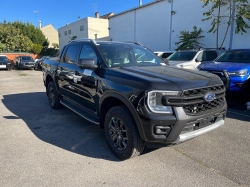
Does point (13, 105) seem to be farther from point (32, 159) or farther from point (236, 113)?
point (236, 113)

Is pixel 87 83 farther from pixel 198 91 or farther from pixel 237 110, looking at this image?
pixel 237 110

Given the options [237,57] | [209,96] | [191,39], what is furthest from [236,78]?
[191,39]

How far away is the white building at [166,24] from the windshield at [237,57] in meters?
6.53

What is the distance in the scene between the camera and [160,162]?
9.73 feet

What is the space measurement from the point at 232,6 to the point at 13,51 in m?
29.2

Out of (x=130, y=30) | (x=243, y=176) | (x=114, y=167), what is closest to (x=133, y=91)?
(x=114, y=167)

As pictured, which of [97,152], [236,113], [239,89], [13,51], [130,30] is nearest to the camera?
[97,152]

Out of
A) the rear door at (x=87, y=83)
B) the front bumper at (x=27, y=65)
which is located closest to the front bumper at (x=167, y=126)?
the rear door at (x=87, y=83)

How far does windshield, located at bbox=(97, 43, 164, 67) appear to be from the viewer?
11.7 ft

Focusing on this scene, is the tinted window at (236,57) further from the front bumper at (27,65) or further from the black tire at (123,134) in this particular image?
the front bumper at (27,65)

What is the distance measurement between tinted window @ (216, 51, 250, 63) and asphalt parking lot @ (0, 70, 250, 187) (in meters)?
3.01

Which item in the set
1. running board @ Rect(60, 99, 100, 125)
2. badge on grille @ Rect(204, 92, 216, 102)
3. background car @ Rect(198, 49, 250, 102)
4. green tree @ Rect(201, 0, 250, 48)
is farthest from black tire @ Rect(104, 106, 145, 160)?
green tree @ Rect(201, 0, 250, 48)

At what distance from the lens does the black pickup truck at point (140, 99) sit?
8.17 ft

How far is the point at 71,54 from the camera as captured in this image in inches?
181
